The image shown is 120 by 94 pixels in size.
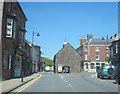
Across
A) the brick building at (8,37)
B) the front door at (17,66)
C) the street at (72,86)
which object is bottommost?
the street at (72,86)

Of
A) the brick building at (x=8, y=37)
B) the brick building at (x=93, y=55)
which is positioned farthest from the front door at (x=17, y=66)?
the brick building at (x=93, y=55)

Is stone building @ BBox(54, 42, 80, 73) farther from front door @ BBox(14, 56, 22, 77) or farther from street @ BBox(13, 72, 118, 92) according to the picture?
street @ BBox(13, 72, 118, 92)

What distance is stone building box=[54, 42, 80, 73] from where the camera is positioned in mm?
55344

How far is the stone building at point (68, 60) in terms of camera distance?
2179 inches

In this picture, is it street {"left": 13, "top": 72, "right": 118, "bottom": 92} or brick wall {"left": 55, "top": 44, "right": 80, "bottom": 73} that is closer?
street {"left": 13, "top": 72, "right": 118, "bottom": 92}

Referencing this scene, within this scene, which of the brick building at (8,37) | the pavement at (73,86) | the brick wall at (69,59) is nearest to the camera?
the pavement at (73,86)

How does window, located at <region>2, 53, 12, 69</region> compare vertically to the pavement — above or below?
above

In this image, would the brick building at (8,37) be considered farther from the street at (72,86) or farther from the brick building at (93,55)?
the brick building at (93,55)

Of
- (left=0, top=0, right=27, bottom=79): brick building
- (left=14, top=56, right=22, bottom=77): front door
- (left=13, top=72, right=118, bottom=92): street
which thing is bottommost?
(left=13, top=72, right=118, bottom=92): street

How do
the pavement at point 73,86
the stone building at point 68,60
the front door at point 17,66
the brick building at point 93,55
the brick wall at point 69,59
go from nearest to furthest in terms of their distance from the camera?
the pavement at point 73,86, the front door at point 17,66, the stone building at point 68,60, the brick wall at point 69,59, the brick building at point 93,55

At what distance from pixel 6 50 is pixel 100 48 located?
49263mm

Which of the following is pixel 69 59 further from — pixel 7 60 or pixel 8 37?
pixel 8 37

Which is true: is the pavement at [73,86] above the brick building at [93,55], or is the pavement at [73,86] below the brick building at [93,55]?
below

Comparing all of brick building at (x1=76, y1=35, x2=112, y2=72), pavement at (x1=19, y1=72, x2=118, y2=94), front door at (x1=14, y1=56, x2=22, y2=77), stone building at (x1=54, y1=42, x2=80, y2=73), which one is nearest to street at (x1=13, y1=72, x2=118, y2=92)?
pavement at (x1=19, y1=72, x2=118, y2=94)
